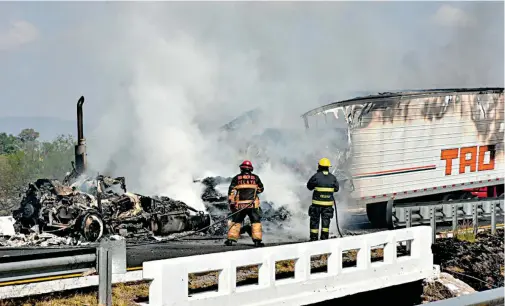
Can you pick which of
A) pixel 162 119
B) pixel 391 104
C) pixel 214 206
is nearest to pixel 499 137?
pixel 391 104

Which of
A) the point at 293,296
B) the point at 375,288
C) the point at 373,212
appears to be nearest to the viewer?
the point at 293,296

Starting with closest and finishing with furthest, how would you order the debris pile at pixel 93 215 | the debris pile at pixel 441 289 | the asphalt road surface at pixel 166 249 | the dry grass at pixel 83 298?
the dry grass at pixel 83 298 → the debris pile at pixel 441 289 → the asphalt road surface at pixel 166 249 → the debris pile at pixel 93 215

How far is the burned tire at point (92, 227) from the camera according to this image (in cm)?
1260

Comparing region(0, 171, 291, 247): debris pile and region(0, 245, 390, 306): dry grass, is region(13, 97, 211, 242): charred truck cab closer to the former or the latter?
region(0, 171, 291, 247): debris pile

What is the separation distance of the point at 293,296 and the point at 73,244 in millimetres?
5323

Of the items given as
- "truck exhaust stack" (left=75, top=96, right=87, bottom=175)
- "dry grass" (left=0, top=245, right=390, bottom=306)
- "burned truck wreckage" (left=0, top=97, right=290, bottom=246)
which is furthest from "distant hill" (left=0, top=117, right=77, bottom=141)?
"dry grass" (left=0, top=245, right=390, bottom=306)

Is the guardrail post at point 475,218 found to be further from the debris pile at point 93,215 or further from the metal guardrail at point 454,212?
the debris pile at point 93,215

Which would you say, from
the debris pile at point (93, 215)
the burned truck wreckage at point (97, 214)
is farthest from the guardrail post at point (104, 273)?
the debris pile at point (93, 215)

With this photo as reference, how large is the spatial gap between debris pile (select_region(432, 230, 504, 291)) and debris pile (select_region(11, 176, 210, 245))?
4.73 meters

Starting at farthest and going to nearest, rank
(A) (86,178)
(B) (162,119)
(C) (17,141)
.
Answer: (C) (17,141), (B) (162,119), (A) (86,178)

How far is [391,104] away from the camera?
15.2 m

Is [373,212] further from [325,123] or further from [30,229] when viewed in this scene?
[30,229]

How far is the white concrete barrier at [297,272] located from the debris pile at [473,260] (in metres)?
1.28

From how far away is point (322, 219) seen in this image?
475 inches
